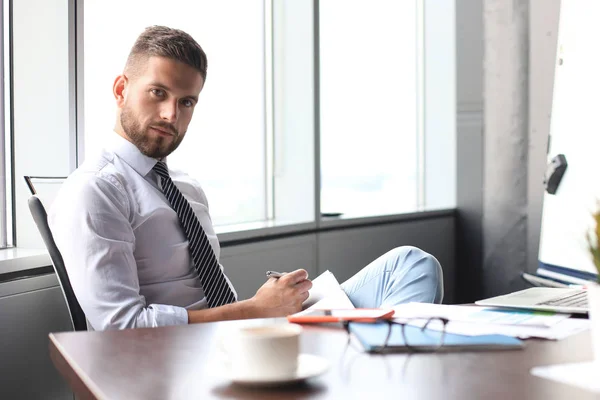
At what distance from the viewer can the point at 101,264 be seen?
1603 mm

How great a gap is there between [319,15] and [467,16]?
1374 mm

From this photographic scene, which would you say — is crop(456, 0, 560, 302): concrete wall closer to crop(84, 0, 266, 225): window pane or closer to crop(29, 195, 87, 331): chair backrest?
crop(84, 0, 266, 225): window pane

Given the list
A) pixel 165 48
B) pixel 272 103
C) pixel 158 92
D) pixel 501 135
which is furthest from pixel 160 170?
pixel 501 135

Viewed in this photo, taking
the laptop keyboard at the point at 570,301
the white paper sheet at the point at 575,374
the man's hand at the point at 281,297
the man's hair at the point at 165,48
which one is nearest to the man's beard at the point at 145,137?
the man's hair at the point at 165,48

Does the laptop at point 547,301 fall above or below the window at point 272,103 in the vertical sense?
below

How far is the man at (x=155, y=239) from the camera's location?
1.61m

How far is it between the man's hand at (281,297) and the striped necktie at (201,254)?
0.49ft

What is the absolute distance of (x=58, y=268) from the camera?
163 centimetres

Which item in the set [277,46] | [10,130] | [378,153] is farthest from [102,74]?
[378,153]

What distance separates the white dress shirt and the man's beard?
0.07 feet

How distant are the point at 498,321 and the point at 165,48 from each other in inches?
46.6

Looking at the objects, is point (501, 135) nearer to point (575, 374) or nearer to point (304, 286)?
point (304, 286)

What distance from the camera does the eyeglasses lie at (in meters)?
0.99

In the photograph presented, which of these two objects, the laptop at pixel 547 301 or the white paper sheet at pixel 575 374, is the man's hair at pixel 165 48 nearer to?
the laptop at pixel 547 301
